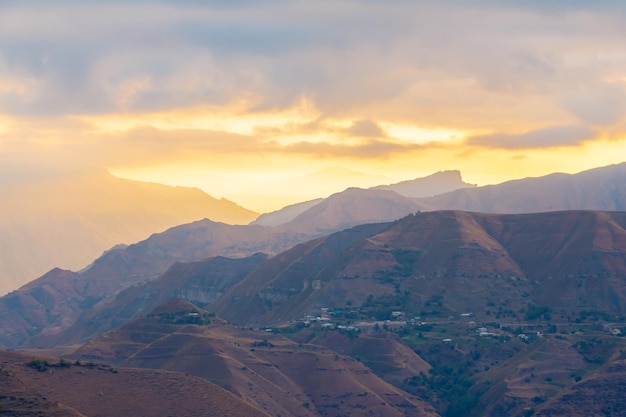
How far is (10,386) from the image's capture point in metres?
167

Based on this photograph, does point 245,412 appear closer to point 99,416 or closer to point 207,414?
point 207,414

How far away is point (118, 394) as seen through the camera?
19212 centimetres

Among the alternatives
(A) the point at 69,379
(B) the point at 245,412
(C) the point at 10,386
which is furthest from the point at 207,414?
(C) the point at 10,386

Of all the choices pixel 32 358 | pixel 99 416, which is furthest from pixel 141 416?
pixel 32 358

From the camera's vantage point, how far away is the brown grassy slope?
18560cm

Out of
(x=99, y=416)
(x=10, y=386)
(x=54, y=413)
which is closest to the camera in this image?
(x=54, y=413)

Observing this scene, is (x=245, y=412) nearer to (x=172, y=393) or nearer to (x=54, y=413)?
(x=172, y=393)

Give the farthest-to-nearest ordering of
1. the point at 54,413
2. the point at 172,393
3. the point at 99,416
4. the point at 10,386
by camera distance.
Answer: the point at 172,393 < the point at 99,416 < the point at 10,386 < the point at 54,413

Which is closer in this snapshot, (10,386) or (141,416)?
(10,386)

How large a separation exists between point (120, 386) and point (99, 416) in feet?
38.1

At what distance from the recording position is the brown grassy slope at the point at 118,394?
18560 cm

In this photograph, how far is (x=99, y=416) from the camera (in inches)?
7234

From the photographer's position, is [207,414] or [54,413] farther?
[207,414]

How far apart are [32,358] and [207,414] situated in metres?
27.7
